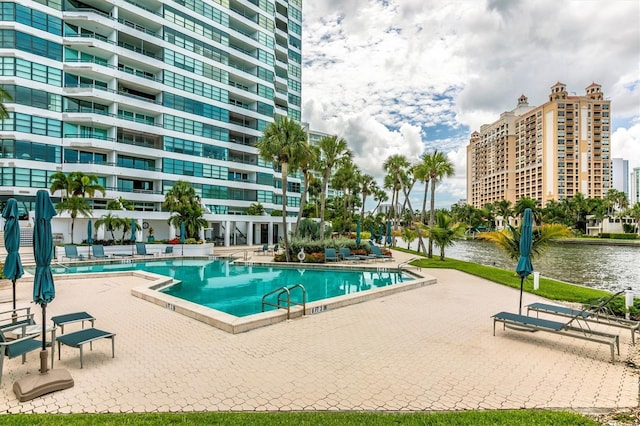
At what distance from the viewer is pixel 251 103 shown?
5038cm

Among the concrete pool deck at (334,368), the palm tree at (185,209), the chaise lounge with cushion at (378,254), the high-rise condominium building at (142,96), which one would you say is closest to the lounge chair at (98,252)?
the palm tree at (185,209)

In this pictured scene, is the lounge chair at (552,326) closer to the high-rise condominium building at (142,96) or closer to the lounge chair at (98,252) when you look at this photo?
the lounge chair at (98,252)

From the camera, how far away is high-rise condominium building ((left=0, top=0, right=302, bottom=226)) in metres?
32.9

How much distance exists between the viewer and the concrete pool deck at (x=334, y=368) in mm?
5133

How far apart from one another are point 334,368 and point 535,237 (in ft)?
49.3

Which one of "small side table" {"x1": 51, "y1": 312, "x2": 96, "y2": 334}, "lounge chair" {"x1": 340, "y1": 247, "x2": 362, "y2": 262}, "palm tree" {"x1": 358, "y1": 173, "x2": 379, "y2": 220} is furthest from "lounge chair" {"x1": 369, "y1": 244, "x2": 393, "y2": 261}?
"palm tree" {"x1": 358, "y1": 173, "x2": 379, "y2": 220}

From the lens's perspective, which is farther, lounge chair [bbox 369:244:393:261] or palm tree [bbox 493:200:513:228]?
palm tree [bbox 493:200:513:228]

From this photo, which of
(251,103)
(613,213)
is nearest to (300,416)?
(251,103)

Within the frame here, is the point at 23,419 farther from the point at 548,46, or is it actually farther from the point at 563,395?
the point at 548,46

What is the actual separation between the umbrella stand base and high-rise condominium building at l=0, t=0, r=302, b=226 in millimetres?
33552

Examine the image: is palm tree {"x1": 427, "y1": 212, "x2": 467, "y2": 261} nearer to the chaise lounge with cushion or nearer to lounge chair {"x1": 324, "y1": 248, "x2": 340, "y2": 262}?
the chaise lounge with cushion

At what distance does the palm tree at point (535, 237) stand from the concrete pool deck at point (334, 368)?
8895 mm

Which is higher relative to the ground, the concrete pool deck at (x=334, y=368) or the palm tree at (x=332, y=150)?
the palm tree at (x=332, y=150)

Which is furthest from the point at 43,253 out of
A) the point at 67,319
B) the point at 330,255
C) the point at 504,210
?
the point at 504,210
